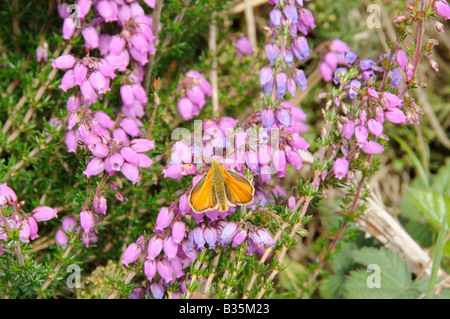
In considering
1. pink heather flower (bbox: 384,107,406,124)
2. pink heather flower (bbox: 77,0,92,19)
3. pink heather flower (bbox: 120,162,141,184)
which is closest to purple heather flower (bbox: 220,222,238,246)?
pink heather flower (bbox: 120,162,141,184)

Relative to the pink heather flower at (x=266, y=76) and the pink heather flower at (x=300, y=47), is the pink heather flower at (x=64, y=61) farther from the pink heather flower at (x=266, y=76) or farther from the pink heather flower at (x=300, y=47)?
the pink heather flower at (x=300, y=47)

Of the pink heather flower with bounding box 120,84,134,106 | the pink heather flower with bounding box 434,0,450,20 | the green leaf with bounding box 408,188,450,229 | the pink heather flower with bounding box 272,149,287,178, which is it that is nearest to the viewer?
the pink heather flower with bounding box 434,0,450,20

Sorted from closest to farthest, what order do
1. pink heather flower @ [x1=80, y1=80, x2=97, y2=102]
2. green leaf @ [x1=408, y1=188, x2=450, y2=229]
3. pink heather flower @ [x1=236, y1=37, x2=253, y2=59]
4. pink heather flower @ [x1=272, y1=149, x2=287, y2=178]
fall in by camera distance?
pink heather flower @ [x1=272, y1=149, x2=287, y2=178], pink heather flower @ [x1=80, y1=80, x2=97, y2=102], green leaf @ [x1=408, y1=188, x2=450, y2=229], pink heather flower @ [x1=236, y1=37, x2=253, y2=59]

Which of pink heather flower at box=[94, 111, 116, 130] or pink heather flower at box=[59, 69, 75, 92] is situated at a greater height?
pink heather flower at box=[59, 69, 75, 92]

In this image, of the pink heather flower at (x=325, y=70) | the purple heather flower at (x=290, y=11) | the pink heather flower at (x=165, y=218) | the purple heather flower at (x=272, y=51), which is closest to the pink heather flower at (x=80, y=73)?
the pink heather flower at (x=165, y=218)

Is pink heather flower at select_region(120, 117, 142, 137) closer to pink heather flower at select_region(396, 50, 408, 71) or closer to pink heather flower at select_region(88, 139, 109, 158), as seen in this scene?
pink heather flower at select_region(88, 139, 109, 158)

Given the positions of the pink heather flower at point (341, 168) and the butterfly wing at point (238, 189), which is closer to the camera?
the butterfly wing at point (238, 189)
